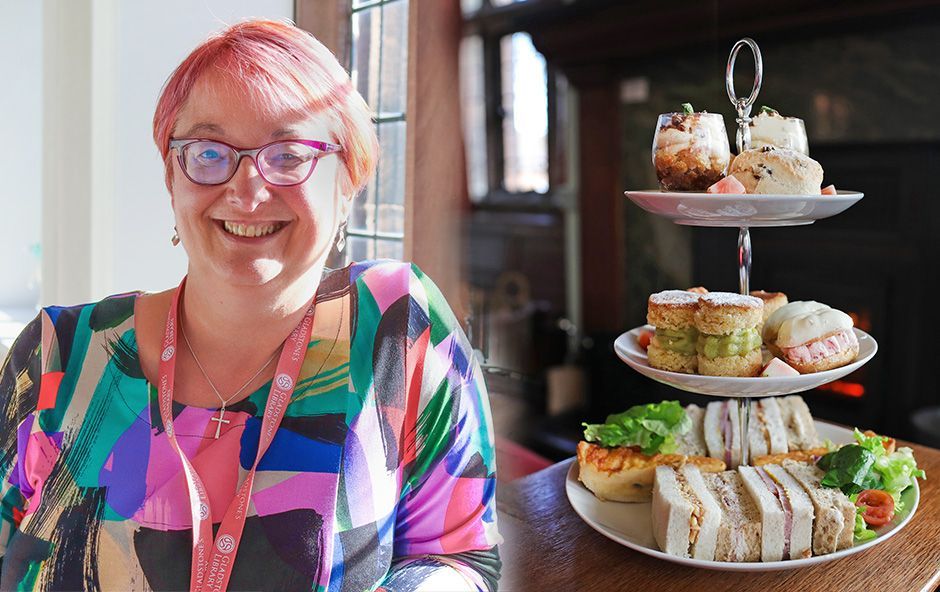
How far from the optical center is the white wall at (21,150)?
2.32 feet

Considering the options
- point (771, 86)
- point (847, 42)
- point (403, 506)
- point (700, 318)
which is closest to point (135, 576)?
point (403, 506)

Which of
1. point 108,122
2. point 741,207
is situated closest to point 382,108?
point 108,122

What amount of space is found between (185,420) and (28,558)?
0.19m

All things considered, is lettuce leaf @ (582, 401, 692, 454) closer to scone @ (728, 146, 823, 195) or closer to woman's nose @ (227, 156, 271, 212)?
scone @ (728, 146, 823, 195)

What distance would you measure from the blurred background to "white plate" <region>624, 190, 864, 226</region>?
5.4 inches

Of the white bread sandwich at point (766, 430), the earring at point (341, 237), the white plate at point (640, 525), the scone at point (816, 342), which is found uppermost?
the earring at point (341, 237)

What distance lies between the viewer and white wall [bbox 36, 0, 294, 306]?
67 cm

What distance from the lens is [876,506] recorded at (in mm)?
846

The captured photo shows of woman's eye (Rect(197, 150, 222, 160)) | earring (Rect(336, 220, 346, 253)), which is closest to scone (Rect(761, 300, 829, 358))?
earring (Rect(336, 220, 346, 253))

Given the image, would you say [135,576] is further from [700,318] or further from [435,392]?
[700,318]

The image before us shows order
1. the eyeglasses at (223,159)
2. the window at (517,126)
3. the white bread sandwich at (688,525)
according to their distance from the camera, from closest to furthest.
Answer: the eyeglasses at (223,159) → the white bread sandwich at (688,525) → the window at (517,126)

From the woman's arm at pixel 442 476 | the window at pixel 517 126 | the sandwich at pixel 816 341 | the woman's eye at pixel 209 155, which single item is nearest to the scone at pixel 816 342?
the sandwich at pixel 816 341

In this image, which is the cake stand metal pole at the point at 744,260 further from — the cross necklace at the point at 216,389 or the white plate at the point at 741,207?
the cross necklace at the point at 216,389

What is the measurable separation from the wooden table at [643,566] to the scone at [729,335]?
0.20 m
